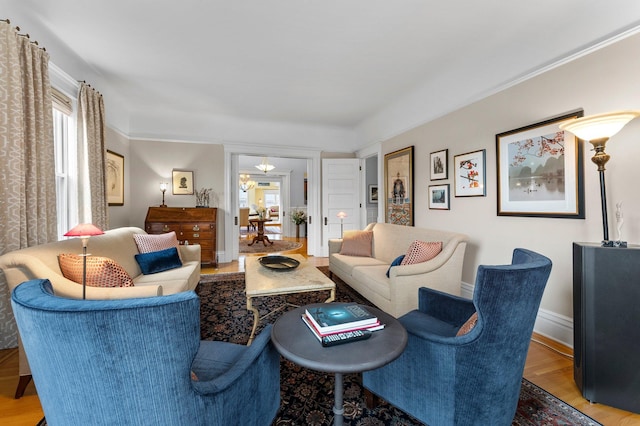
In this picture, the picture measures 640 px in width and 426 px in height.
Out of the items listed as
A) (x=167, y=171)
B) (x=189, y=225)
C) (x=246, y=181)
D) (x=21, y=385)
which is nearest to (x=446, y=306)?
(x=21, y=385)

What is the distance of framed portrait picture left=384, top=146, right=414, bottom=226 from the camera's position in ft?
14.3

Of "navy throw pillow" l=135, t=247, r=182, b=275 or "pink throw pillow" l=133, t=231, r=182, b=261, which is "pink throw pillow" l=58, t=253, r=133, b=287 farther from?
"pink throw pillow" l=133, t=231, r=182, b=261

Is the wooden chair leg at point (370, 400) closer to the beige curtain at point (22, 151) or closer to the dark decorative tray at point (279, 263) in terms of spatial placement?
the dark decorative tray at point (279, 263)

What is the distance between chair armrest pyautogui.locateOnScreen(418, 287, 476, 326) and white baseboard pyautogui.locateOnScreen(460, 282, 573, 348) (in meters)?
1.38

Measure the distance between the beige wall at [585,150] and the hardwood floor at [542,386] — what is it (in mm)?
409

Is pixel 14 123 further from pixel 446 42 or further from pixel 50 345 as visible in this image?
pixel 446 42

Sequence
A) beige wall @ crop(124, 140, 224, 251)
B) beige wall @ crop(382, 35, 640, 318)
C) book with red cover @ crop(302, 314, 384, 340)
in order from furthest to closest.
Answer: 1. beige wall @ crop(124, 140, 224, 251)
2. beige wall @ crop(382, 35, 640, 318)
3. book with red cover @ crop(302, 314, 384, 340)

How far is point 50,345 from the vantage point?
2.61 ft

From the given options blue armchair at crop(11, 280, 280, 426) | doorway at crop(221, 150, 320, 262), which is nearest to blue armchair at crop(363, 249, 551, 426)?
blue armchair at crop(11, 280, 280, 426)

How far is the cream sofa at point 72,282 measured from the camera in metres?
1.64

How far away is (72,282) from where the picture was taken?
→ 1729mm

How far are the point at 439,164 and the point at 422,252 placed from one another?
153 centimetres

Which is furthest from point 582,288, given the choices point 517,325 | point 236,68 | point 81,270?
point 236,68

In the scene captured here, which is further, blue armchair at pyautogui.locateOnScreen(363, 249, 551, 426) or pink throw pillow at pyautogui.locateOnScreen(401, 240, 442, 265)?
pink throw pillow at pyautogui.locateOnScreen(401, 240, 442, 265)
